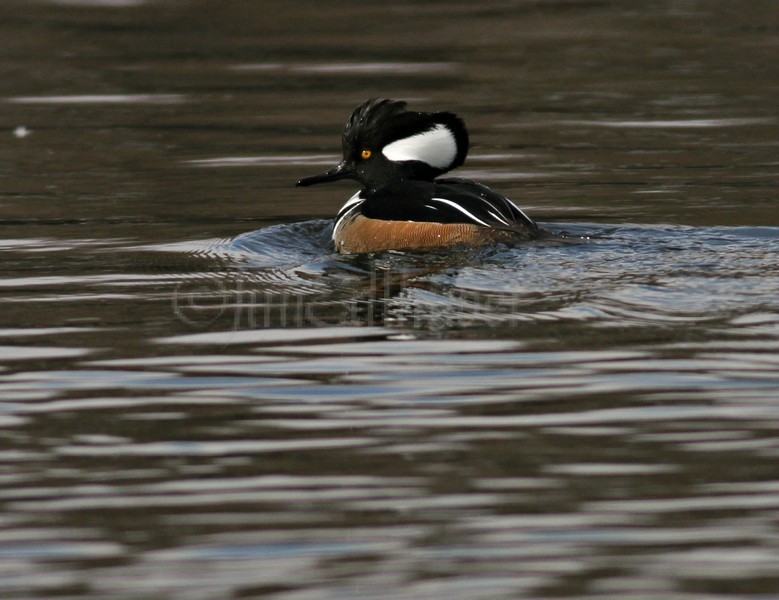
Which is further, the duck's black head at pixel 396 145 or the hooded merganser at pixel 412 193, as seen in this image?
the duck's black head at pixel 396 145

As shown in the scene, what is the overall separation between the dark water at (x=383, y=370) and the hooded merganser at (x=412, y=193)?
18 centimetres

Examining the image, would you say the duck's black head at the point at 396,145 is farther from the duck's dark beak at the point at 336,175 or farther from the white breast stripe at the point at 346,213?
the white breast stripe at the point at 346,213

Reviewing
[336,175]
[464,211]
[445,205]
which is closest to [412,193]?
[445,205]

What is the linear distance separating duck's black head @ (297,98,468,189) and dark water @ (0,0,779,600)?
0.49m

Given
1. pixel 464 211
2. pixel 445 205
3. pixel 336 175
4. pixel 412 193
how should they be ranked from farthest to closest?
pixel 336 175, pixel 412 193, pixel 445 205, pixel 464 211

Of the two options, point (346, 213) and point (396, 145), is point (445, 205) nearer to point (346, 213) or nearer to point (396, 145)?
point (346, 213)

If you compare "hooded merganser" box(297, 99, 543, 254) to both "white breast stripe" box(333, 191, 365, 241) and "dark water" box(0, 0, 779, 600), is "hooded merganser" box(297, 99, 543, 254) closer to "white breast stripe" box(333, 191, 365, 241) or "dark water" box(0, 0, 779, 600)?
"white breast stripe" box(333, 191, 365, 241)

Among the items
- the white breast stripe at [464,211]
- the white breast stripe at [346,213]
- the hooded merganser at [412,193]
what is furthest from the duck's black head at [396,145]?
the white breast stripe at [464,211]

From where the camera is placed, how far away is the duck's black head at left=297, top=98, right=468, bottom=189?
8586mm

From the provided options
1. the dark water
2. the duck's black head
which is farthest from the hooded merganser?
the dark water

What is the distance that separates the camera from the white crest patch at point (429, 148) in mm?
8594

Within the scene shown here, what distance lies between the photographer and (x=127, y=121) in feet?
42.9

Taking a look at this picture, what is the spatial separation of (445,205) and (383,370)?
8.35 feet

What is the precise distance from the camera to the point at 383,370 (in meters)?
5.58
